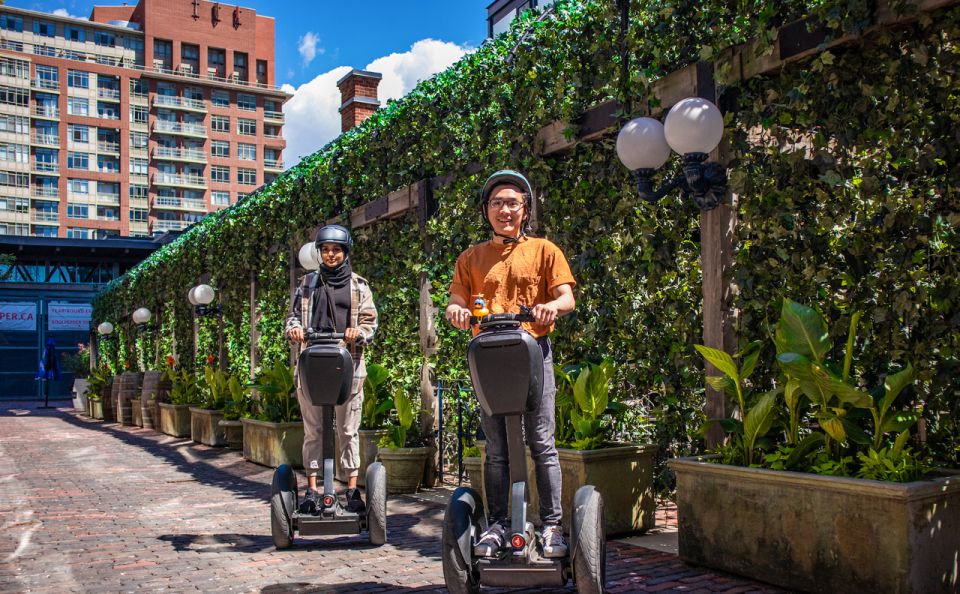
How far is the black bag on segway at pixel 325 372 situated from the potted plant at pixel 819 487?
72.3 inches

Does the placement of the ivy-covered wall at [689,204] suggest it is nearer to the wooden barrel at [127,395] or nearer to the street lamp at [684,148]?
the street lamp at [684,148]

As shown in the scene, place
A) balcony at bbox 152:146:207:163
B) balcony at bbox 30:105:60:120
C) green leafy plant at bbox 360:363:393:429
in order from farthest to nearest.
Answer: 1. balcony at bbox 152:146:207:163
2. balcony at bbox 30:105:60:120
3. green leafy plant at bbox 360:363:393:429

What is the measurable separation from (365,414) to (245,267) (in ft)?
18.3

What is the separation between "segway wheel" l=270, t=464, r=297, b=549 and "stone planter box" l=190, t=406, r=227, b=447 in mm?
7173

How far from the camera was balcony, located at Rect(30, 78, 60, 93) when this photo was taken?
217 ft

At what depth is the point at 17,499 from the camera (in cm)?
728

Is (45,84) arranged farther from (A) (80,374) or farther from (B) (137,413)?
(B) (137,413)

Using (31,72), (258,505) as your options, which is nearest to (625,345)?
(258,505)

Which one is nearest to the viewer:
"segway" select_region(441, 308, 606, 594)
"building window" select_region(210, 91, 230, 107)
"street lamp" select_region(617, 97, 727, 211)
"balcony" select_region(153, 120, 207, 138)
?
"segway" select_region(441, 308, 606, 594)

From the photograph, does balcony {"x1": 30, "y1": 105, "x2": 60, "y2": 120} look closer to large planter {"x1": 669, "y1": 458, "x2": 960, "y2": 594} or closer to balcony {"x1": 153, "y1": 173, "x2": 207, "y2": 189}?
balcony {"x1": 153, "y1": 173, "x2": 207, "y2": 189}

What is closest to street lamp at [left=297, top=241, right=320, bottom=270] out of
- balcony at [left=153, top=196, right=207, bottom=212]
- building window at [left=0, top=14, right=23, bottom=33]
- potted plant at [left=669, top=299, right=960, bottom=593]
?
potted plant at [left=669, top=299, right=960, bottom=593]

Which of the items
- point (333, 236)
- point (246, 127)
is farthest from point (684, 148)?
point (246, 127)

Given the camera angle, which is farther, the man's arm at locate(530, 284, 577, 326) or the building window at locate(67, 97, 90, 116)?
the building window at locate(67, 97, 90, 116)

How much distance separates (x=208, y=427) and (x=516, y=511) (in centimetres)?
974
